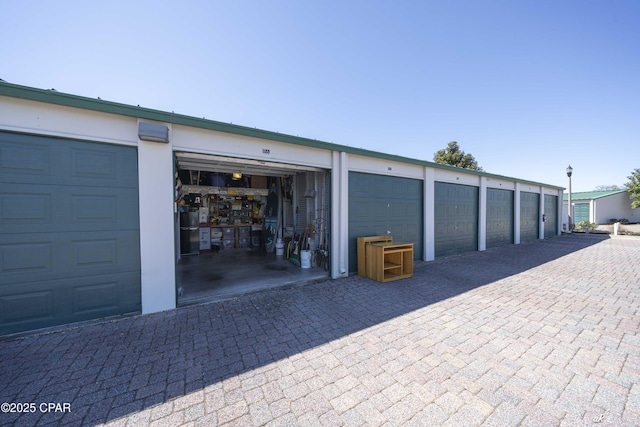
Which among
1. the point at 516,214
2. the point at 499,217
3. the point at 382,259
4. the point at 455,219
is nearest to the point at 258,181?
the point at 382,259

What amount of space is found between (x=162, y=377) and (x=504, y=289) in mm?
5800

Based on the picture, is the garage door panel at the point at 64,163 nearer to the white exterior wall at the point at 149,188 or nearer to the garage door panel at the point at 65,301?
the white exterior wall at the point at 149,188

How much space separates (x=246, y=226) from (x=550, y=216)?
17428 mm

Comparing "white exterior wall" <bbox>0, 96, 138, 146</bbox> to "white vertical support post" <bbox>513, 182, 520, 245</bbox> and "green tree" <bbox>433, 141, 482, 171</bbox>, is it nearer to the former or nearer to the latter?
"white vertical support post" <bbox>513, 182, 520, 245</bbox>

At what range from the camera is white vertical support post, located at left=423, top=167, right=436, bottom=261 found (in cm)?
746

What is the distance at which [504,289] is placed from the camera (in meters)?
4.86

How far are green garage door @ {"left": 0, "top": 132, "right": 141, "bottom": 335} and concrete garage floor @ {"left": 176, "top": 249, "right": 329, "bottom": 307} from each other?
1.08m

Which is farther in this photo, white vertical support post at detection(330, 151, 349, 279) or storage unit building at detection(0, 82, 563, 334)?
white vertical support post at detection(330, 151, 349, 279)

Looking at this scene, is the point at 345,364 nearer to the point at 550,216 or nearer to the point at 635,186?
the point at 550,216

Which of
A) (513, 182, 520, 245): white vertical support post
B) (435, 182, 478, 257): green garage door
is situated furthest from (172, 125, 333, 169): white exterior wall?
(513, 182, 520, 245): white vertical support post

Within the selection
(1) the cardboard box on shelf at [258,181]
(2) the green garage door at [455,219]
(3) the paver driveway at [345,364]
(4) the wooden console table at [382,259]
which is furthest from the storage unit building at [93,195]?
(2) the green garage door at [455,219]

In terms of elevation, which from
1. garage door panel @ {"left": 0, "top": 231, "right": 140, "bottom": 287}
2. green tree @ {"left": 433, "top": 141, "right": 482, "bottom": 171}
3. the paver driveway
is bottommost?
the paver driveway

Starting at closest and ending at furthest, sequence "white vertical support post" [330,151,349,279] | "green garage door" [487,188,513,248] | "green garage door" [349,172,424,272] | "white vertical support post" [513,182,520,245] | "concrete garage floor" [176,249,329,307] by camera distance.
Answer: "concrete garage floor" [176,249,329,307] < "white vertical support post" [330,151,349,279] < "green garage door" [349,172,424,272] < "green garage door" [487,188,513,248] < "white vertical support post" [513,182,520,245]

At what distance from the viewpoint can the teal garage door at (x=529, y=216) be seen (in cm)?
1196
